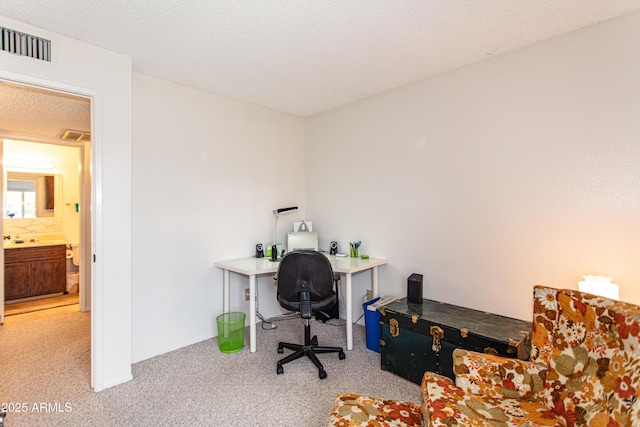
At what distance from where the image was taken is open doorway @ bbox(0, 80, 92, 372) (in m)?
3.89

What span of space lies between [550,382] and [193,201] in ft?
9.37

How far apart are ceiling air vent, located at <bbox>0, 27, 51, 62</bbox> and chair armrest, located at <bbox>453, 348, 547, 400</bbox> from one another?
119 inches

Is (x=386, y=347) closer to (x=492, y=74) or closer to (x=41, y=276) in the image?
(x=492, y=74)

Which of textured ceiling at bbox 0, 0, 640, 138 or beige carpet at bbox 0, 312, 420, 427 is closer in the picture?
textured ceiling at bbox 0, 0, 640, 138

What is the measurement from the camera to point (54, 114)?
3178 mm

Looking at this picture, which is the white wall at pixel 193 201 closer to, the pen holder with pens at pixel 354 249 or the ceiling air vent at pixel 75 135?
the pen holder with pens at pixel 354 249

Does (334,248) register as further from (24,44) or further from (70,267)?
(70,267)

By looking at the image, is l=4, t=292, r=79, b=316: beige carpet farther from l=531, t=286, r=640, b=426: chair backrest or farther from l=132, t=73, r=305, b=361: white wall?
l=531, t=286, r=640, b=426: chair backrest

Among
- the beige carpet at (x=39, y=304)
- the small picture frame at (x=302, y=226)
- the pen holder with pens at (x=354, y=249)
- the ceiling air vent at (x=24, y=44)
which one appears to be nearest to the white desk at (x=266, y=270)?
the pen holder with pens at (x=354, y=249)

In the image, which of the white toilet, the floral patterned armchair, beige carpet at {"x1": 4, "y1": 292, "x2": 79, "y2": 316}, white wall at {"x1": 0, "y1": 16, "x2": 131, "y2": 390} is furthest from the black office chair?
the white toilet

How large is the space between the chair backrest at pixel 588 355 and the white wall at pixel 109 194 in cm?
261

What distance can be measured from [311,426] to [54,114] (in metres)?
3.71

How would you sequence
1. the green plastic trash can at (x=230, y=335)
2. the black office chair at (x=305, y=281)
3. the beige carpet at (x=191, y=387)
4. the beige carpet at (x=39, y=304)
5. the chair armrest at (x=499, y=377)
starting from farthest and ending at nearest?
the beige carpet at (x=39, y=304) < the green plastic trash can at (x=230, y=335) < the black office chair at (x=305, y=281) < the beige carpet at (x=191, y=387) < the chair armrest at (x=499, y=377)

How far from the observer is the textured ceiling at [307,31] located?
179 centimetres
